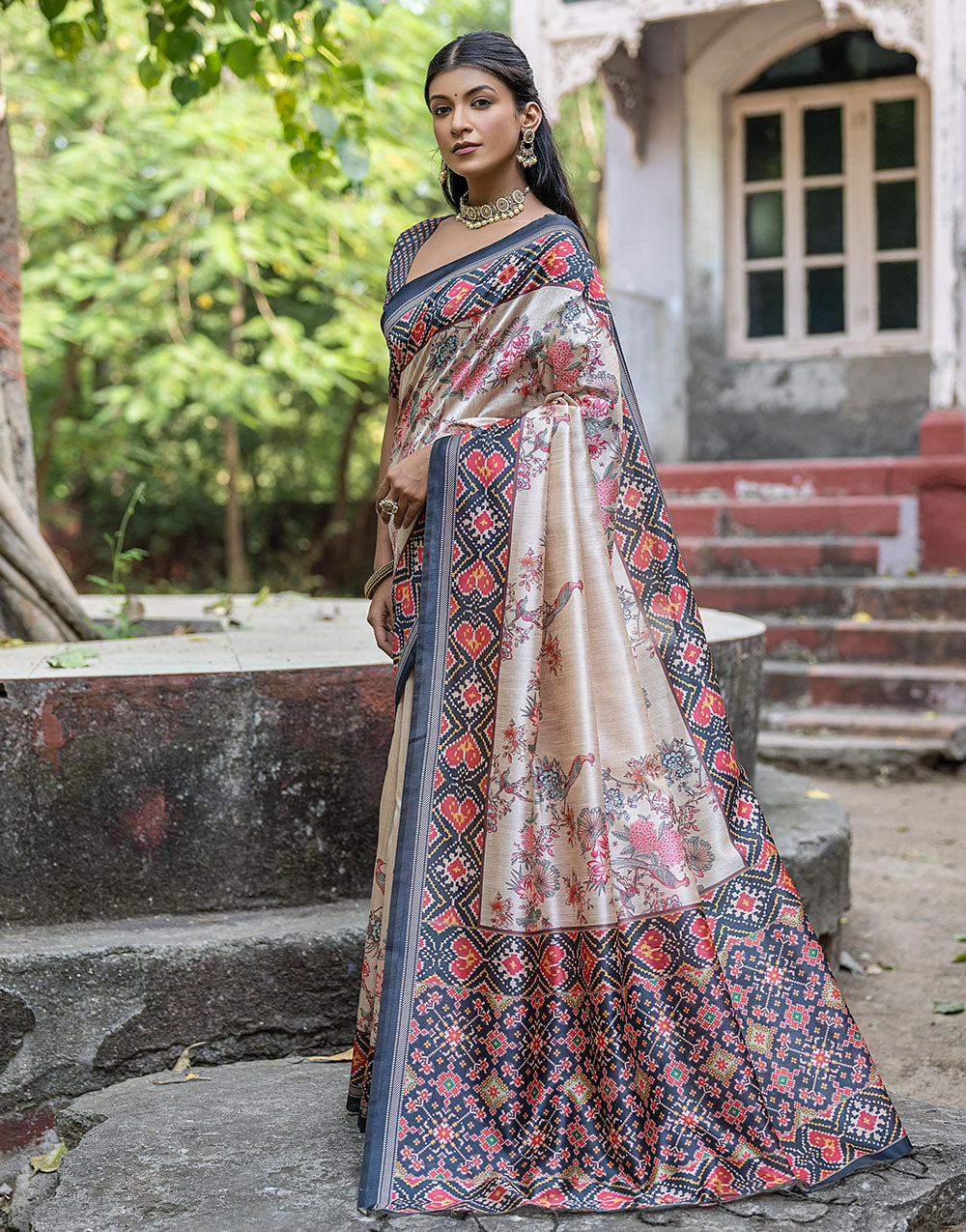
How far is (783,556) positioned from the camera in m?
7.00

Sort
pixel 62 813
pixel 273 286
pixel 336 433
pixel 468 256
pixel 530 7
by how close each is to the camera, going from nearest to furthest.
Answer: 1. pixel 468 256
2. pixel 62 813
3. pixel 530 7
4. pixel 273 286
5. pixel 336 433

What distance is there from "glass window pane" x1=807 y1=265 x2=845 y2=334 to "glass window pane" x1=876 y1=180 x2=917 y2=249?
13.4 inches

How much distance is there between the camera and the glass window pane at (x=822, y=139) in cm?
862

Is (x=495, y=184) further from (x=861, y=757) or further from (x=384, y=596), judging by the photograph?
(x=861, y=757)

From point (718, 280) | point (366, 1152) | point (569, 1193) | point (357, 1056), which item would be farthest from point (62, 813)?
point (718, 280)

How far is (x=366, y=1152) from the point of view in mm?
1991

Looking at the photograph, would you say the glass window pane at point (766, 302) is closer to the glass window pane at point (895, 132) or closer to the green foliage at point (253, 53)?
the glass window pane at point (895, 132)

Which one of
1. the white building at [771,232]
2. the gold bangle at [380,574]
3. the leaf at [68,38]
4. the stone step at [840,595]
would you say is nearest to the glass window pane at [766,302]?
the white building at [771,232]

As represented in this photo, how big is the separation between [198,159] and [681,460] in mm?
3800

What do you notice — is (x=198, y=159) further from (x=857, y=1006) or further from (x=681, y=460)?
(x=857, y=1006)

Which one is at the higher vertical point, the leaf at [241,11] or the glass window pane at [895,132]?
the glass window pane at [895,132]

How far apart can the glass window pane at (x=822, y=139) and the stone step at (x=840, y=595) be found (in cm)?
326

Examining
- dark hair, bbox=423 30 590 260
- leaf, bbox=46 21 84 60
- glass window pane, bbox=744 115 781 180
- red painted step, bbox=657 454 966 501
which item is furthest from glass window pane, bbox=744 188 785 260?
dark hair, bbox=423 30 590 260

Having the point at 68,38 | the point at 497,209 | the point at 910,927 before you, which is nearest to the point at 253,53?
the point at 68,38
